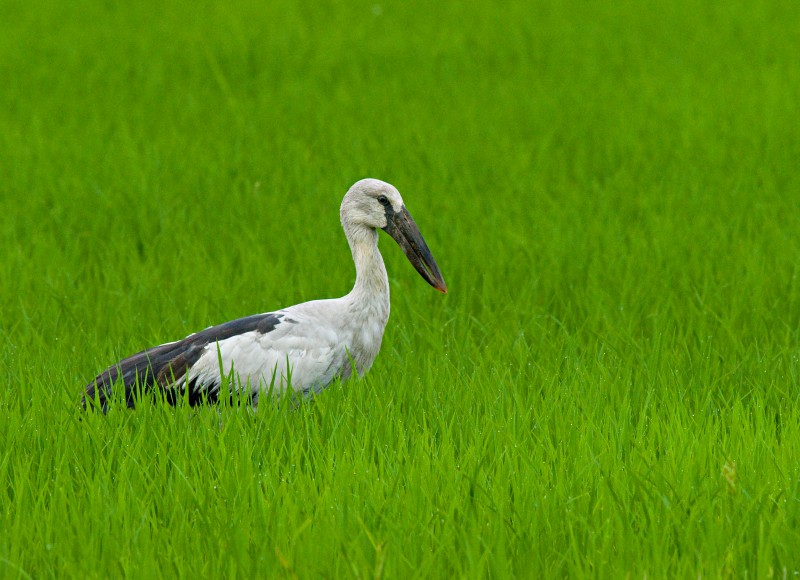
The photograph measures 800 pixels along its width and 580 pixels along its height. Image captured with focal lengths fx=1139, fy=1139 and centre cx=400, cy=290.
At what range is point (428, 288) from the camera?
5.99m

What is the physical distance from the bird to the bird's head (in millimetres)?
186

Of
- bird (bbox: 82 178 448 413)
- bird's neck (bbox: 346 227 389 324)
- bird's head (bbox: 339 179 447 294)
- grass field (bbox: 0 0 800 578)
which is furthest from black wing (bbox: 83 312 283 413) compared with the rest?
bird's head (bbox: 339 179 447 294)

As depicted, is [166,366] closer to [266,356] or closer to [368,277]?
[266,356]

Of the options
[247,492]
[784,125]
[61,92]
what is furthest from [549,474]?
[61,92]

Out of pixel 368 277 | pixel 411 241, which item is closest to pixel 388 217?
pixel 411 241

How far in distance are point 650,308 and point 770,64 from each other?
643 centimetres

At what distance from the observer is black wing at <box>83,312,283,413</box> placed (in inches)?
167

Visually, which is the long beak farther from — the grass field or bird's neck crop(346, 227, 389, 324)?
the grass field

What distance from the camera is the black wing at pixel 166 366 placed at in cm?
425

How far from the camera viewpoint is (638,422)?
3.93 m

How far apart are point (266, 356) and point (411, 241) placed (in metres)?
0.86

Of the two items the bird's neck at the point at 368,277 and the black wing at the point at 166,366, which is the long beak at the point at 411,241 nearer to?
the bird's neck at the point at 368,277

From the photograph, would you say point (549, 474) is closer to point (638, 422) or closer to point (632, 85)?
point (638, 422)

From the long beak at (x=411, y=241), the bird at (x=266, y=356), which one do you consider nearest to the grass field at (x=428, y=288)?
the bird at (x=266, y=356)
